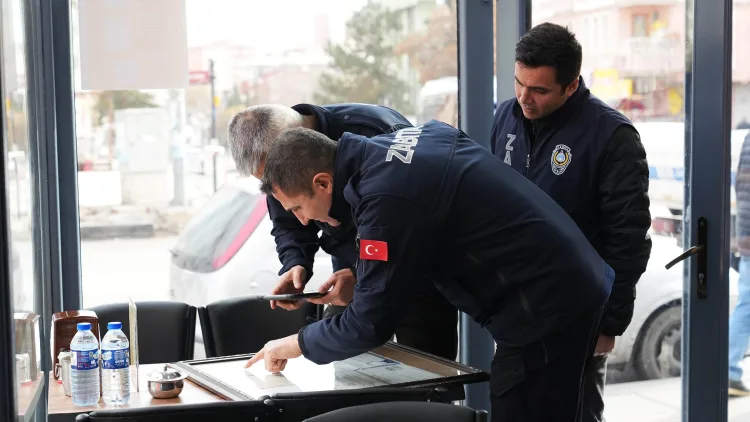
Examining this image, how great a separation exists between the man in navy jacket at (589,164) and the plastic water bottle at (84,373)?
A: 4.69 ft

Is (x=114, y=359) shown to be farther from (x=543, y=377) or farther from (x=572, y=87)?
(x=572, y=87)

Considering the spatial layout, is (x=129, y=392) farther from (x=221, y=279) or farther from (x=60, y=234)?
(x=221, y=279)

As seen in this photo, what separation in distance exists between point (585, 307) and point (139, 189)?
6.59 ft

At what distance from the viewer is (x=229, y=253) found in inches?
156

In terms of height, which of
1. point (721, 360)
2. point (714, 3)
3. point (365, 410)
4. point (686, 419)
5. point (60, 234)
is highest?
point (714, 3)

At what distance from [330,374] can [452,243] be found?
58 cm

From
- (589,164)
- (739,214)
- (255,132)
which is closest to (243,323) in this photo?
(255,132)

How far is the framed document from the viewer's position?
2.35 metres

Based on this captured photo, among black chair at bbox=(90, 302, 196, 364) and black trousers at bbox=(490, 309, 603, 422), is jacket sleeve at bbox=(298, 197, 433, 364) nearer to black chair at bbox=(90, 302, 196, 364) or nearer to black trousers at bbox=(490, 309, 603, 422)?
black trousers at bbox=(490, 309, 603, 422)

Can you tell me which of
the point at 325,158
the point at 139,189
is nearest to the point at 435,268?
the point at 325,158

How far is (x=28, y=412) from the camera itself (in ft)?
7.07

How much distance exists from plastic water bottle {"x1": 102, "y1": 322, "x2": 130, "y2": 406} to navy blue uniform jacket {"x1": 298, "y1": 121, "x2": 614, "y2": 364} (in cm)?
47

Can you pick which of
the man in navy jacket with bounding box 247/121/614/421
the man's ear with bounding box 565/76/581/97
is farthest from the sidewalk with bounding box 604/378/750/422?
the man's ear with bounding box 565/76/581/97

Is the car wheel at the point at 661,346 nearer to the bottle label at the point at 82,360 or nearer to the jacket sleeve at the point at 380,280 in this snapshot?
the jacket sleeve at the point at 380,280
